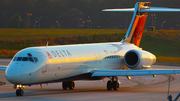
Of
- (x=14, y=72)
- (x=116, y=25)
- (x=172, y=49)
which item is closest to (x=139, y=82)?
(x=14, y=72)

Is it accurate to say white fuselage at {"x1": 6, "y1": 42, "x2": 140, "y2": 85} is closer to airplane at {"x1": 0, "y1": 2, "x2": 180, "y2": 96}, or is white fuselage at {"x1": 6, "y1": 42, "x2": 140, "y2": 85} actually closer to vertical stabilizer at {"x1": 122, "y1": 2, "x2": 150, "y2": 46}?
airplane at {"x1": 0, "y1": 2, "x2": 180, "y2": 96}

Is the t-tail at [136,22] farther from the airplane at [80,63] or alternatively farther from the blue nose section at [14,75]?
the blue nose section at [14,75]

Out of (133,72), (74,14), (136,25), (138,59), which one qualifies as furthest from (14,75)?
(74,14)

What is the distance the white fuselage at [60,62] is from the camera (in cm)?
1892

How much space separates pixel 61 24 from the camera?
6019 inches

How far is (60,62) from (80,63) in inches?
81.4

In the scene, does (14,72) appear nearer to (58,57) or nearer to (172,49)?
(58,57)

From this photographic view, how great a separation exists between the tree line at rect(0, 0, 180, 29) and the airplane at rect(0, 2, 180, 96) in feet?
388

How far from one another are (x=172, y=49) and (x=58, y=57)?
2098 inches

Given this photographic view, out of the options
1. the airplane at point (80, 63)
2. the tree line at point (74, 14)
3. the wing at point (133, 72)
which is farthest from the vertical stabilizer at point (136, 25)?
the tree line at point (74, 14)

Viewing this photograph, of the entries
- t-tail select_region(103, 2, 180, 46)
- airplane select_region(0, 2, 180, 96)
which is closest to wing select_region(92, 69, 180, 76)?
airplane select_region(0, 2, 180, 96)

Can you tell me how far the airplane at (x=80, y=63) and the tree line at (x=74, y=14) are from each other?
118 meters

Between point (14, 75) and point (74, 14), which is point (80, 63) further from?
point (74, 14)

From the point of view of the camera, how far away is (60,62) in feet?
68.8
